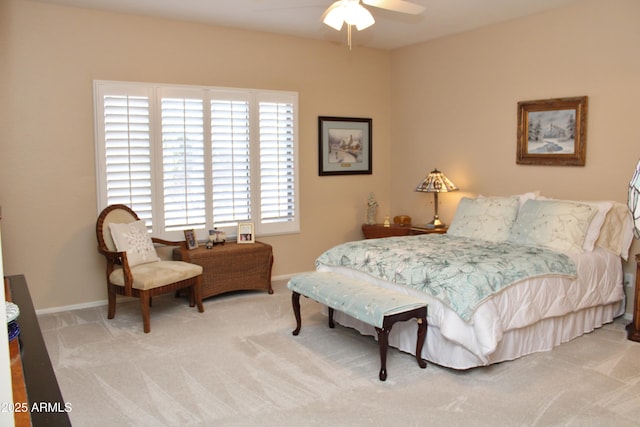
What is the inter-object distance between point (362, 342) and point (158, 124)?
2.92 metres

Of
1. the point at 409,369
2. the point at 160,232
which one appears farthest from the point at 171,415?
the point at 160,232

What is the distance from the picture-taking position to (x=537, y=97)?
5230mm

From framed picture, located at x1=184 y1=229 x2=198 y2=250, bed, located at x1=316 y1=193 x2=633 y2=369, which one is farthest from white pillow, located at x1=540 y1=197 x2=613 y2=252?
framed picture, located at x1=184 y1=229 x2=198 y2=250

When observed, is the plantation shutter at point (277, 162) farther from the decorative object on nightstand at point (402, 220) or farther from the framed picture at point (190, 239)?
the decorative object on nightstand at point (402, 220)

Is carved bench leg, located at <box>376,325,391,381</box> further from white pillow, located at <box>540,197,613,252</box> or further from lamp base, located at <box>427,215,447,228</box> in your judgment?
lamp base, located at <box>427,215,447,228</box>

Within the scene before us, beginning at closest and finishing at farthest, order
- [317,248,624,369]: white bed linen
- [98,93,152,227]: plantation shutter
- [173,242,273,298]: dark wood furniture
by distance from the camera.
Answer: [317,248,624,369]: white bed linen → [98,93,152,227]: plantation shutter → [173,242,273,298]: dark wood furniture

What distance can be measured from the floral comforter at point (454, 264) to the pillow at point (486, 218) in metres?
0.14

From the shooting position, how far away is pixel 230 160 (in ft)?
18.9

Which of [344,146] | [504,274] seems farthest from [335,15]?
[344,146]

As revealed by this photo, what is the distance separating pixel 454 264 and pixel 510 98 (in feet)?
8.41

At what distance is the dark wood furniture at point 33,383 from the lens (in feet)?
4.37

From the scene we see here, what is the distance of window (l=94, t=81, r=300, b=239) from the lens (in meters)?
5.12

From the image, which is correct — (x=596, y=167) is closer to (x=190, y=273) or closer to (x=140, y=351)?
(x=190, y=273)

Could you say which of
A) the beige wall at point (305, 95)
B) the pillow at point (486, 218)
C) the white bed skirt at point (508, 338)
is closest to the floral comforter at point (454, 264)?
the pillow at point (486, 218)
